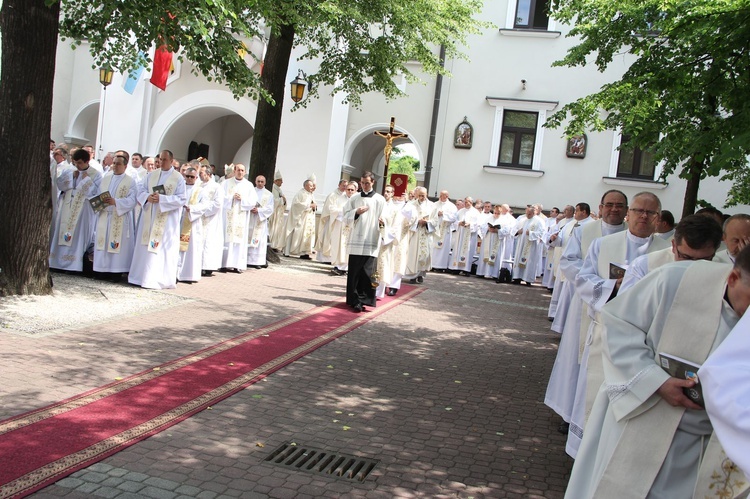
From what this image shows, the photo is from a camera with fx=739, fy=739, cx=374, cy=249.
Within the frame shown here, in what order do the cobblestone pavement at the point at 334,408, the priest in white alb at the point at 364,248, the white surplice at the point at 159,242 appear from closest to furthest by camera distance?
the cobblestone pavement at the point at 334,408, the priest in white alb at the point at 364,248, the white surplice at the point at 159,242

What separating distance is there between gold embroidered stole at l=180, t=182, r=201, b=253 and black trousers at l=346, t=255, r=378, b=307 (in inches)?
117

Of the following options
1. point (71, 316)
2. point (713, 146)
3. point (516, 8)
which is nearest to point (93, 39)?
point (71, 316)

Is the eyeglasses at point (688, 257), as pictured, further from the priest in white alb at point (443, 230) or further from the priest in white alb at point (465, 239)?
the priest in white alb at point (465, 239)

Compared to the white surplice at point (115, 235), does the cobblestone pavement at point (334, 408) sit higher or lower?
lower

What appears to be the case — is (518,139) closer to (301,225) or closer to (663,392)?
(301,225)

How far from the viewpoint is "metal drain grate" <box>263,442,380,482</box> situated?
4.90 m

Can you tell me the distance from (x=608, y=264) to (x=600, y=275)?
12 centimetres

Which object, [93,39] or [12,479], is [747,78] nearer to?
[12,479]

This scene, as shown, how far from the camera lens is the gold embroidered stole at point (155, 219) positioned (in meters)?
11.5

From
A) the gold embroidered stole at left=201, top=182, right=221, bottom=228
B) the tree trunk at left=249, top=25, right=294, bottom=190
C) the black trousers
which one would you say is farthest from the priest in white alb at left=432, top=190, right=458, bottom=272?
the black trousers

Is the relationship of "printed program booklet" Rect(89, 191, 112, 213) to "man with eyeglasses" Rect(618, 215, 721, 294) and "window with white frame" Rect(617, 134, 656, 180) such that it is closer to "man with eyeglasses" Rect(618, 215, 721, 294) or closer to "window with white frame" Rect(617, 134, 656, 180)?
"man with eyeglasses" Rect(618, 215, 721, 294)

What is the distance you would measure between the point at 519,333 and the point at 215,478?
7.43 meters

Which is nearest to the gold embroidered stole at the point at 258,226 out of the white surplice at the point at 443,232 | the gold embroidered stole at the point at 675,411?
the white surplice at the point at 443,232

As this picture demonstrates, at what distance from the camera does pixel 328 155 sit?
22078 millimetres
